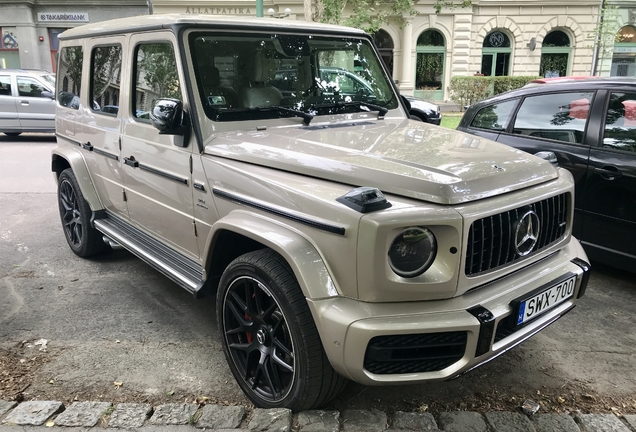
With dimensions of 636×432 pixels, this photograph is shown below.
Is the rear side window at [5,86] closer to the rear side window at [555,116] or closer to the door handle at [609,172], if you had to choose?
the rear side window at [555,116]

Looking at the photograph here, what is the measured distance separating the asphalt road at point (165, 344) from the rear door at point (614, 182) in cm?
48

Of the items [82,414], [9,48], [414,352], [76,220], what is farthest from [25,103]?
[9,48]

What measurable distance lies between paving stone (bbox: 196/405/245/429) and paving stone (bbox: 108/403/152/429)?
297 mm

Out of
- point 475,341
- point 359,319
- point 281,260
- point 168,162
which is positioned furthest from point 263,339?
point 168,162

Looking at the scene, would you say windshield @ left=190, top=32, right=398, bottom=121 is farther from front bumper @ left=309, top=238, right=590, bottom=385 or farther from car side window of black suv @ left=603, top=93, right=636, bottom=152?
car side window of black suv @ left=603, top=93, right=636, bottom=152

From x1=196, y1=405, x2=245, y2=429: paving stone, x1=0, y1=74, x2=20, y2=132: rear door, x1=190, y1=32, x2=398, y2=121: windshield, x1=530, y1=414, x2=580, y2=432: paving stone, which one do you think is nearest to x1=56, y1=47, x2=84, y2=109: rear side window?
x1=190, y1=32, x2=398, y2=121: windshield

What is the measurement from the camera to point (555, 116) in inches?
187

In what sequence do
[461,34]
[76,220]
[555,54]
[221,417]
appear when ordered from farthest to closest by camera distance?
[555,54] → [461,34] → [76,220] → [221,417]

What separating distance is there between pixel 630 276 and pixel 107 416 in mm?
4302

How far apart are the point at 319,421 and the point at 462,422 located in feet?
2.32

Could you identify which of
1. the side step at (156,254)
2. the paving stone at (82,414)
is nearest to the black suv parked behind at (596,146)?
the side step at (156,254)

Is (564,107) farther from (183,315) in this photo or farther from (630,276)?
(183,315)

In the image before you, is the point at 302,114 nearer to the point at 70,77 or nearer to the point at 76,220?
the point at 70,77

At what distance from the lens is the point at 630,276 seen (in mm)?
4617
